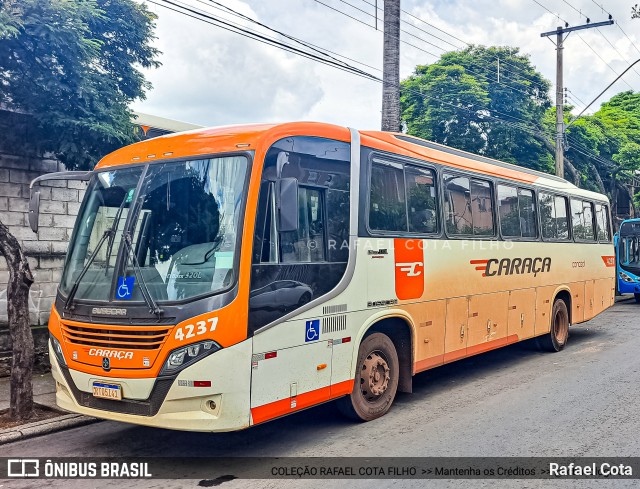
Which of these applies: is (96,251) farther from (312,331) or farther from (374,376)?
(374,376)

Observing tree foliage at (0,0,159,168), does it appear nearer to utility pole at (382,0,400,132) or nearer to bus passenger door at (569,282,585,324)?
utility pole at (382,0,400,132)

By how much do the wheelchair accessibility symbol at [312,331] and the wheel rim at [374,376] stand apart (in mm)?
1055

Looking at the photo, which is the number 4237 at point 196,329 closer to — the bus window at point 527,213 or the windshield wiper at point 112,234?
the windshield wiper at point 112,234

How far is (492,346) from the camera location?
31.1ft

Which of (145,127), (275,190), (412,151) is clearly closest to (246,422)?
(275,190)

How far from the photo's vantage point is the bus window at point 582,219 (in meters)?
12.7

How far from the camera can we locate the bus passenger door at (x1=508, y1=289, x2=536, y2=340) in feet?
33.1

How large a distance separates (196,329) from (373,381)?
269cm

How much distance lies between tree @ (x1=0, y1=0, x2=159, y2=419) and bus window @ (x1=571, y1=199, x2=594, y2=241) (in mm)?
8637

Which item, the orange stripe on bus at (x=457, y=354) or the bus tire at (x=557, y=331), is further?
the bus tire at (x=557, y=331)


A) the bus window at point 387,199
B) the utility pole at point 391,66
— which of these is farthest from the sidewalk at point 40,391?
the utility pole at point 391,66

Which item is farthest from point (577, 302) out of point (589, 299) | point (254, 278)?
point (254, 278)

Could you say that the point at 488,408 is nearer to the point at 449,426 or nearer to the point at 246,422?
the point at 449,426

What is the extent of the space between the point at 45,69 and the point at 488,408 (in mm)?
7920
